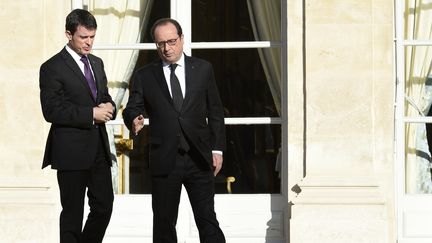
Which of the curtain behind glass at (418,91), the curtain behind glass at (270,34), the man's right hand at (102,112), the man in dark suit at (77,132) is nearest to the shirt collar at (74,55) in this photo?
the man in dark suit at (77,132)

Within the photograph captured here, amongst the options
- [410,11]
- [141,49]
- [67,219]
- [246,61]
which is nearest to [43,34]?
[141,49]

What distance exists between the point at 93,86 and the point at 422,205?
3097mm

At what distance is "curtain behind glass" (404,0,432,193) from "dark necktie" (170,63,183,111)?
2632 millimetres

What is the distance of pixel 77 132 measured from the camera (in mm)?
6688

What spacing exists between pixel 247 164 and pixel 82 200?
2.54m

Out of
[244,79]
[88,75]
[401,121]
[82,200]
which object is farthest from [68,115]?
[401,121]

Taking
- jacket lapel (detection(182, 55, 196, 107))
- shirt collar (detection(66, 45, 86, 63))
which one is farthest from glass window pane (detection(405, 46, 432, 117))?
shirt collar (detection(66, 45, 86, 63))

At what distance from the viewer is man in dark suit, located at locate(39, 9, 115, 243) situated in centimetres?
664

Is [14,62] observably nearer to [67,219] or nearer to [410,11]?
[67,219]

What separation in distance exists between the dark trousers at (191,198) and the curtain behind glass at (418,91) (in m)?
2.55

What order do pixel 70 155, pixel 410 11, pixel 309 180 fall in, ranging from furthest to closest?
pixel 410 11 → pixel 309 180 → pixel 70 155

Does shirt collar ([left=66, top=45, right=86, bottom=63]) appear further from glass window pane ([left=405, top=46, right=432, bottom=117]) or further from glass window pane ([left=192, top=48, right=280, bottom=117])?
glass window pane ([left=405, top=46, right=432, bottom=117])

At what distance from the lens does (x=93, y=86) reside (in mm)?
6828

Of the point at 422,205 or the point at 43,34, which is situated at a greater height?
the point at 43,34
